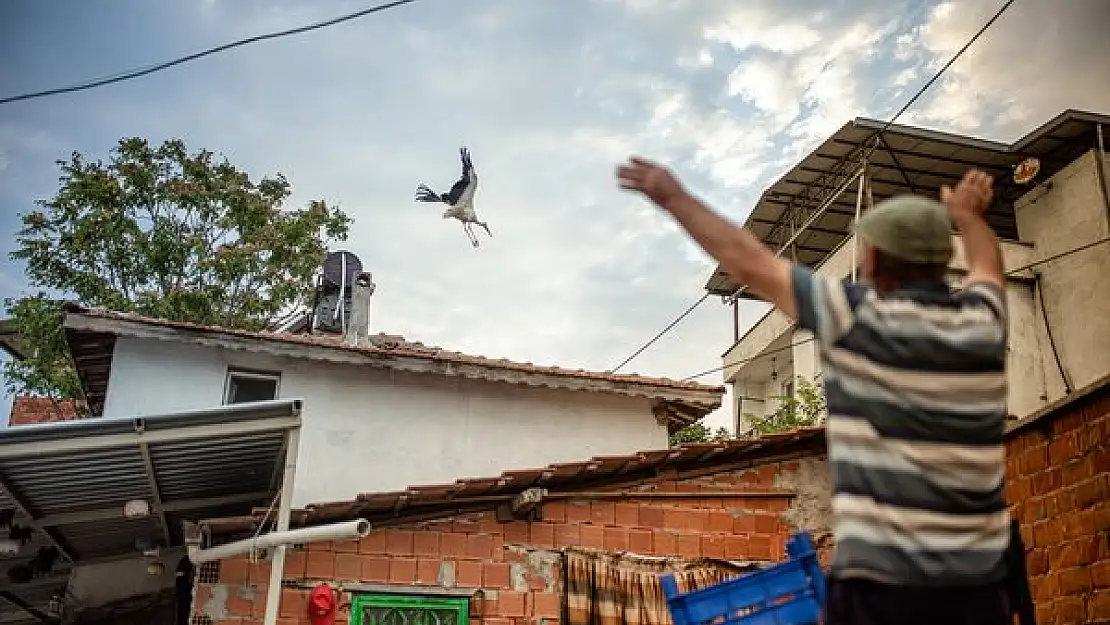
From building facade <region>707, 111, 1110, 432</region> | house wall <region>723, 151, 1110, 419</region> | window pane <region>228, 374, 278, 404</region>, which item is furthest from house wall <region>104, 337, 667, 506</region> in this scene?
house wall <region>723, 151, 1110, 419</region>

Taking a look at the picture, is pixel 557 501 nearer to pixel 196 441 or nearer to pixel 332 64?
pixel 196 441

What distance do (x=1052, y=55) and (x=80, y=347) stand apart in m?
14.1

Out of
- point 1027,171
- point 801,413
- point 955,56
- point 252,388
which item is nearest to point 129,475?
point 252,388

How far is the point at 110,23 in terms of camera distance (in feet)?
39.1

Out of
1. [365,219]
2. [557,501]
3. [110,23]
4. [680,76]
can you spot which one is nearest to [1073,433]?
[557,501]

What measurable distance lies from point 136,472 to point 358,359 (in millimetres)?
4394

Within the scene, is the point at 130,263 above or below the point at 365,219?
below

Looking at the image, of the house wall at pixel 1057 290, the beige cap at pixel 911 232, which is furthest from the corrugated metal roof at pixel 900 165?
the beige cap at pixel 911 232

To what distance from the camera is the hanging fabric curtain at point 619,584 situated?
856 cm

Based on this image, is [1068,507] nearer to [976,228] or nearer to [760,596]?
[760,596]

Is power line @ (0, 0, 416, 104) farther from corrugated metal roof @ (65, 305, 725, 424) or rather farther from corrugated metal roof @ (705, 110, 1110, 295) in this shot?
corrugated metal roof @ (705, 110, 1110, 295)

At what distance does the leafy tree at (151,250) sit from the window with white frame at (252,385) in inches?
210

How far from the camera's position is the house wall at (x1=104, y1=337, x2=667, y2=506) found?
1161 centimetres

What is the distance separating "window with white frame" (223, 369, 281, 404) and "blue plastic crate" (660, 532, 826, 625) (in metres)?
9.65
